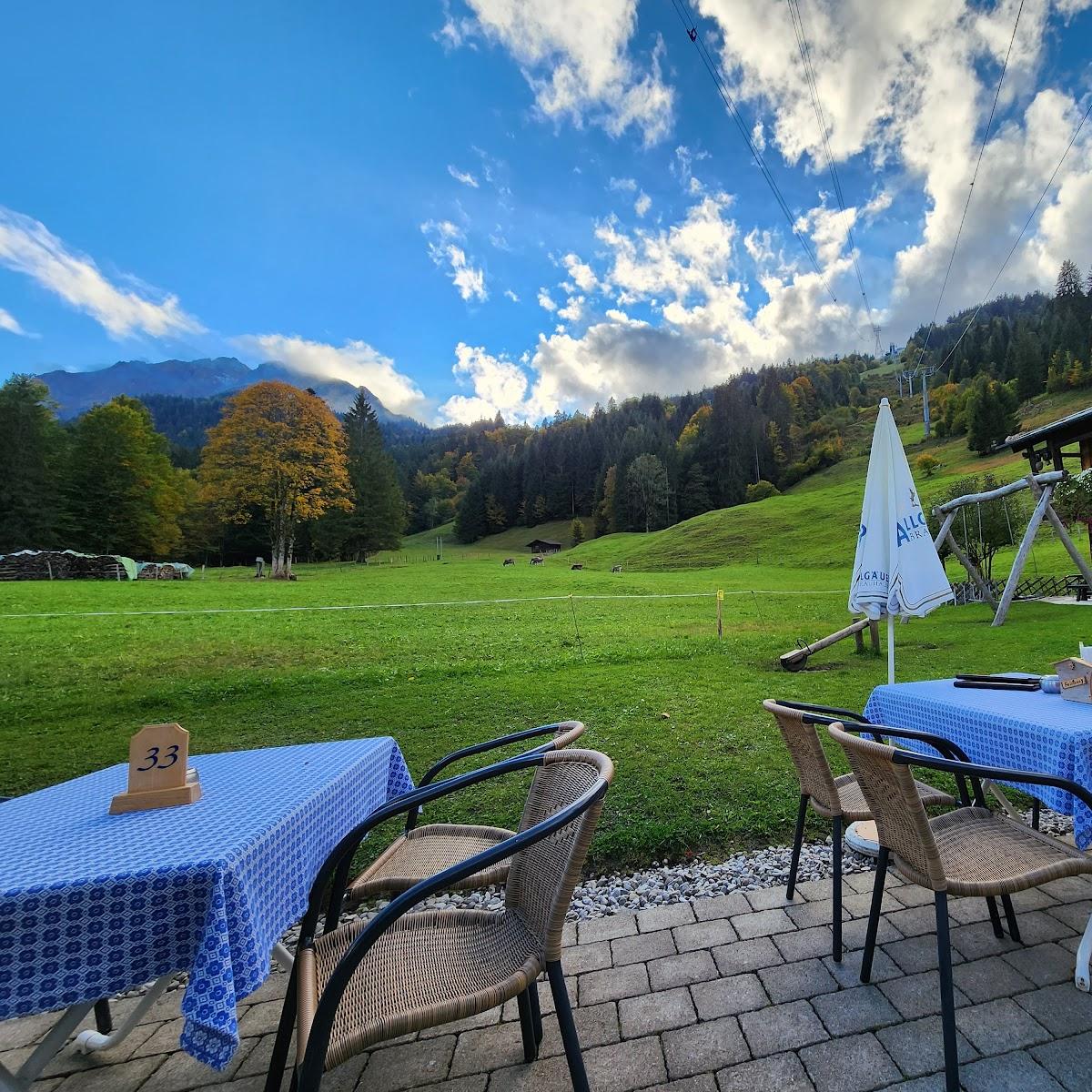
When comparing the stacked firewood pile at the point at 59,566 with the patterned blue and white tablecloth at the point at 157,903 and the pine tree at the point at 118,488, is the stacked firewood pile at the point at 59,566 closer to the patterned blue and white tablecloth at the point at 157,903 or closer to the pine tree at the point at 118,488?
the pine tree at the point at 118,488

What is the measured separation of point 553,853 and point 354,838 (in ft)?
2.10

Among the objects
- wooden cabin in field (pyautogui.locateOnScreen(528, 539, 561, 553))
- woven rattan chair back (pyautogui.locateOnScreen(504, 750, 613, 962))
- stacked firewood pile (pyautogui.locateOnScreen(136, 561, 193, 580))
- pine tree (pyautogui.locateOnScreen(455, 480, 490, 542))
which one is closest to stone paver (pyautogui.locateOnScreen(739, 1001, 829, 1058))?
woven rattan chair back (pyautogui.locateOnScreen(504, 750, 613, 962))

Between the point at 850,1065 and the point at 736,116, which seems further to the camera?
the point at 736,116

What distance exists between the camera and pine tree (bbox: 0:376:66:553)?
2906cm

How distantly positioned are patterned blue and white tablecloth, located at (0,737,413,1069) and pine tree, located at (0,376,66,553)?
37781 mm

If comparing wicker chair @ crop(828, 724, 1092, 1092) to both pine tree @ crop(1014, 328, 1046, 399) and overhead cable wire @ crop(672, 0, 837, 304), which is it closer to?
overhead cable wire @ crop(672, 0, 837, 304)

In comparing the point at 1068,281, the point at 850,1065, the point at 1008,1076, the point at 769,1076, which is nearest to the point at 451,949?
the point at 769,1076

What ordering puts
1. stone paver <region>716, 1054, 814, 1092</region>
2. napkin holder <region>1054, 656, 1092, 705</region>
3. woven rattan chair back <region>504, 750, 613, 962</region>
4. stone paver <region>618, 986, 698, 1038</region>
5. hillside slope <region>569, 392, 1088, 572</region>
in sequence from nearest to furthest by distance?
woven rattan chair back <region>504, 750, 613, 962</region>, stone paver <region>716, 1054, 814, 1092</region>, stone paver <region>618, 986, 698, 1038</region>, napkin holder <region>1054, 656, 1092, 705</region>, hillside slope <region>569, 392, 1088, 572</region>

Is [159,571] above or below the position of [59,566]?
below

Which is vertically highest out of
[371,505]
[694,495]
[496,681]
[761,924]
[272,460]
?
[272,460]

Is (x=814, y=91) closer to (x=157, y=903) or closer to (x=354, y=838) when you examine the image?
(x=354, y=838)

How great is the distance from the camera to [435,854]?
2250mm

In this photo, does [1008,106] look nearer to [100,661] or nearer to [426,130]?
[426,130]

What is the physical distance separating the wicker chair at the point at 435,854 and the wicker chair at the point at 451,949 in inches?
4.4
